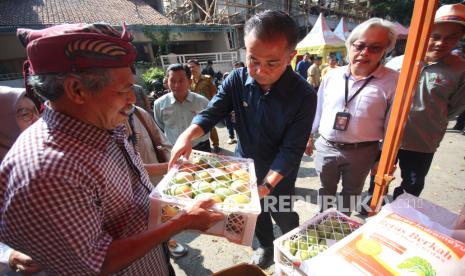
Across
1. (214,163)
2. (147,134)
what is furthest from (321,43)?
(214,163)

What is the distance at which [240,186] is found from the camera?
1354mm

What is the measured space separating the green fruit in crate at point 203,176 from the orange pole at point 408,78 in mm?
1070

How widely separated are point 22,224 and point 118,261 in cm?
35

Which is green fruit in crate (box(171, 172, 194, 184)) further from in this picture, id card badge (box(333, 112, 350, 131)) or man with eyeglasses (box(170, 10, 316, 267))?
id card badge (box(333, 112, 350, 131))

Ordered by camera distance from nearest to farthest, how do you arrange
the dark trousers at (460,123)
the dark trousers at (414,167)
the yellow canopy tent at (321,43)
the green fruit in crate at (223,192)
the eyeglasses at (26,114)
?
the green fruit in crate at (223,192) → the eyeglasses at (26,114) → the dark trousers at (414,167) → the dark trousers at (460,123) → the yellow canopy tent at (321,43)

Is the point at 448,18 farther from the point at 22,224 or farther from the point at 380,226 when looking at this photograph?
the point at 22,224

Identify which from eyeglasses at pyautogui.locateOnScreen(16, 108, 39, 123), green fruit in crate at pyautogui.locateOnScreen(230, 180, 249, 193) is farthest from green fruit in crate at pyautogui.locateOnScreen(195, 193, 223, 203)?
eyeglasses at pyautogui.locateOnScreen(16, 108, 39, 123)

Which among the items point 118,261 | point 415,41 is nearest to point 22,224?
point 118,261

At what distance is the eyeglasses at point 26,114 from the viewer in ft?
5.49

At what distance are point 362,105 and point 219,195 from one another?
5.78ft

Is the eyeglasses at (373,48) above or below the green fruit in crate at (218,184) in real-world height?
above

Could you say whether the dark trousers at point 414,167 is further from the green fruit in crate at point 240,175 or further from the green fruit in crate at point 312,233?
the green fruit in crate at point 240,175

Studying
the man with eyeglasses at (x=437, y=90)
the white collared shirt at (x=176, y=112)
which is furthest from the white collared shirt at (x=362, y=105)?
the white collared shirt at (x=176, y=112)

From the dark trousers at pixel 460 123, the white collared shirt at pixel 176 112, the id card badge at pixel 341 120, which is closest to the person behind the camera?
the id card badge at pixel 341 120
